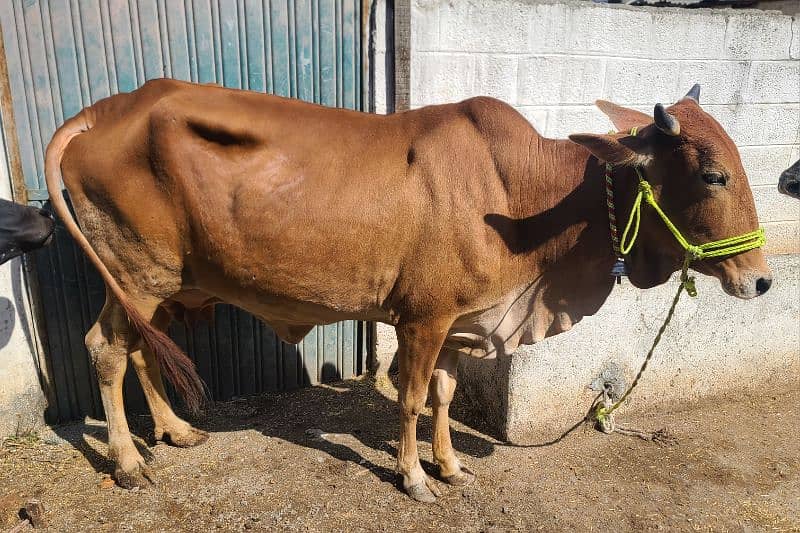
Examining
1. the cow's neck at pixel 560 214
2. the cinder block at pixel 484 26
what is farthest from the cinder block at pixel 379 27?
the cow's neck at pixel 560 214

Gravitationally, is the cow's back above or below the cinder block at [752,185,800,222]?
above

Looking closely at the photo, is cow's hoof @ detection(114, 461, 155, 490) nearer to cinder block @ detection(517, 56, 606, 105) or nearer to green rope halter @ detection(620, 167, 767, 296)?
green rope halter @ detection(620, 167, 767, 296)

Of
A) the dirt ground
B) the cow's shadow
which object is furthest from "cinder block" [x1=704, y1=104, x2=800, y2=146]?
the cow's shadow

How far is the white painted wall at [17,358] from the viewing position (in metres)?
3.64

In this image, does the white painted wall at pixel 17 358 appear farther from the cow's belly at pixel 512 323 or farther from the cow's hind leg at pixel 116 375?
the cow's belly at pixel 512 323

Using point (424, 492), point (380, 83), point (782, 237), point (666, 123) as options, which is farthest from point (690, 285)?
point (782, 237)

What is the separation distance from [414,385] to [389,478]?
61cm

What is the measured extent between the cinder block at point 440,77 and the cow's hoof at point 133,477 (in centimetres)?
274

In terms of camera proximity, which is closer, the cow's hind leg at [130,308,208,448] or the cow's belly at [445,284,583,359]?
the cow's belly at [445,284,583,359]

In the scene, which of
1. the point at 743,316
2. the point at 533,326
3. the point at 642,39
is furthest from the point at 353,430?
the point at 642,39

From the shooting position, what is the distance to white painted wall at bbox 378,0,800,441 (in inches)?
151

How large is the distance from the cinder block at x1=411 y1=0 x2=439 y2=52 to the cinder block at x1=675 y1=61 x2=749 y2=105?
6.56 ft

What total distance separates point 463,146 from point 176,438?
2.38 m

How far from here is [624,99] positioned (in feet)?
15.3
